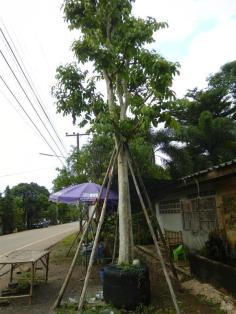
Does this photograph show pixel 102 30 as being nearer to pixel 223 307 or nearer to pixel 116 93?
pixel 116 93

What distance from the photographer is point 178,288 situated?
7.14 meters

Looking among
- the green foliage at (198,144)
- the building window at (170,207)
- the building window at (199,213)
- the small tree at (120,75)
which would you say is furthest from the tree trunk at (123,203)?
the green foliage at (198,144)

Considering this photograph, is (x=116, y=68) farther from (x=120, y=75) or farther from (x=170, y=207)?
(x=170, y=207)

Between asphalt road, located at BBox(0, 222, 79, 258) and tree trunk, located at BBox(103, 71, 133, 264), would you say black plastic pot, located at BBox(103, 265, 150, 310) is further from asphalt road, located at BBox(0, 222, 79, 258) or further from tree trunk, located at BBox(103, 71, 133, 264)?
asphalt road, located at BBox(0, 222, 79, 258)

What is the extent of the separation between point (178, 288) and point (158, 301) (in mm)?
886

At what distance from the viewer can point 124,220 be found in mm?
6879

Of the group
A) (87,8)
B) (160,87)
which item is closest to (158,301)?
(160,87)

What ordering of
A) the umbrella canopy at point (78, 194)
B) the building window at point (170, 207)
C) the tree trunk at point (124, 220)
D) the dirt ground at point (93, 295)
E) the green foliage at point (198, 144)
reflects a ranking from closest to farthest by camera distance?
1. the dirt ground at point (93, 295)
2. the tree trunk at point (124, 220)
3. the umbrella canopy at point (78, 194)
4. the building window at point (170, 207)
5. the green foliage at point (198, 144)

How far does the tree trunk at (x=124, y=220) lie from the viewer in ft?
22.1

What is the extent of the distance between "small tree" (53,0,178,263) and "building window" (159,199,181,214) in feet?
18.1

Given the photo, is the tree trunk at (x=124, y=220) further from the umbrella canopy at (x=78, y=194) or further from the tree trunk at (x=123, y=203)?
the umbrella canopy at (x=78, y=194)

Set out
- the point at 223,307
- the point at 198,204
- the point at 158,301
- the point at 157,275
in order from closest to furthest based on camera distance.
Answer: the point at 223,307 → the point at 158,301 → the point at 157,275 → the point at 198,204

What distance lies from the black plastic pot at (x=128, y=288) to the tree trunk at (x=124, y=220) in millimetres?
571

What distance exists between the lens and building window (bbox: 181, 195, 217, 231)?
357 inches
